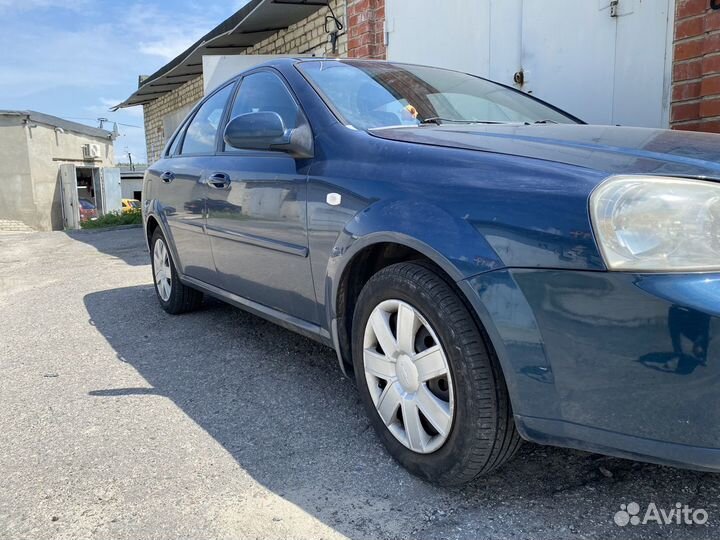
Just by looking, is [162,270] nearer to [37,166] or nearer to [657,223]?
[657,223]

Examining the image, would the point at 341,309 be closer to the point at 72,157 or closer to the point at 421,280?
the point at 421,280

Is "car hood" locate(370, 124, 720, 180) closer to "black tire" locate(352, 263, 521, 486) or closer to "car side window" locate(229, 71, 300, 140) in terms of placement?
"black tire" locate(352, 263, 521, 486)

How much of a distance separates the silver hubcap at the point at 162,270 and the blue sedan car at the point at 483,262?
65.9 inches

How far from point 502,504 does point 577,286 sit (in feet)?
2.78

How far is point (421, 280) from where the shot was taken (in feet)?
6.57

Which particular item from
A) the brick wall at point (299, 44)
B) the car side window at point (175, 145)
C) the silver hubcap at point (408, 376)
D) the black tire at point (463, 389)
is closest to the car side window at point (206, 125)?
the car side window at point (175, 145)

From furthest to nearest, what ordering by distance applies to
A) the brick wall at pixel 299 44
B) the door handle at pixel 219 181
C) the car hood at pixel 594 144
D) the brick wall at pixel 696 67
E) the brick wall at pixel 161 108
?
1. the brick wall at pixel 161 108
2. the brick wall at pixel 299 44
3. the brick wall at pixel 696 67
4. the door handle at pixel 219 181
5. the car hood at pixel 594 144

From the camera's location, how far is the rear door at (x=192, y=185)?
12.1 feet

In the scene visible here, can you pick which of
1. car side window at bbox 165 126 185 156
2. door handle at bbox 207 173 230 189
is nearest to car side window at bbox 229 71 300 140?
door handle at bbox 207 173 230 189

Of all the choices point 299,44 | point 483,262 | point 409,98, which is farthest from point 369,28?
point 483,262

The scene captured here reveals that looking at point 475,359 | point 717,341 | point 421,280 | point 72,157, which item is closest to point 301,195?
point 421,280

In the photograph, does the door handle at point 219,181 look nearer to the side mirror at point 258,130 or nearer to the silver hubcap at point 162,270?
the side mirror at point 258,130

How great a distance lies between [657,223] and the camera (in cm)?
156

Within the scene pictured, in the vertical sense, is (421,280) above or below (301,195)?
below
